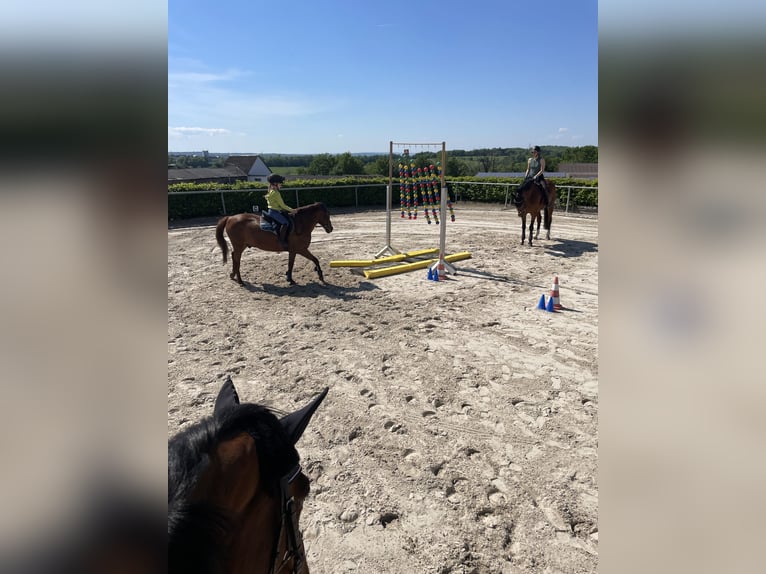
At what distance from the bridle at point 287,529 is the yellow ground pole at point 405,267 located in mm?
6635

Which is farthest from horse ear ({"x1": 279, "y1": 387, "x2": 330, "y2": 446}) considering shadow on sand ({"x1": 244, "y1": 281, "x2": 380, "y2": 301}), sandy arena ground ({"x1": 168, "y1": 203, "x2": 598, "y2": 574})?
shadow on sand ({"x1": 244, "y1": 281, "x2": 380, "y2": 301})

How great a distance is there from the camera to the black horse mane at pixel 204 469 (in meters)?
1.14

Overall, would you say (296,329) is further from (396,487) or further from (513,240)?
(513,240)

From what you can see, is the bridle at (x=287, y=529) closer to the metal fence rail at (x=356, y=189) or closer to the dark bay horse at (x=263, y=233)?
the dark bay horse at (x=263, y=233)

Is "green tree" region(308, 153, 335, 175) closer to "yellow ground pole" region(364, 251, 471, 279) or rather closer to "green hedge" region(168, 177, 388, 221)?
"green hedge" region(168, 177, 388, 221)

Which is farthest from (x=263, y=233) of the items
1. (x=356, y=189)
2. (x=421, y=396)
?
(x=356, y=189)

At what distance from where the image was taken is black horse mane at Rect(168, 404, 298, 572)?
114cm

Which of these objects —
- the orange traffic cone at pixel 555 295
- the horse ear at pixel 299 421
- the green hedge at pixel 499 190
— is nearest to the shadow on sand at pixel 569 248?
the orange traffic cone at pixel 555 295
